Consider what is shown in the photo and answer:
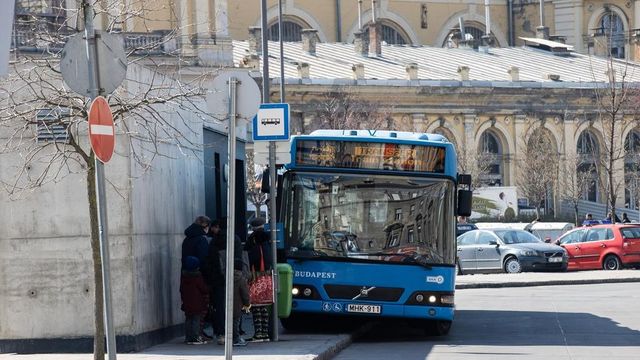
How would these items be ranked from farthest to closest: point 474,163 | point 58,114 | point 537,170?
1. point 537,170
2. point 474,163
3. point 58,114

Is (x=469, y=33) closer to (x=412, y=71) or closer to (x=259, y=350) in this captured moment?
(x=412, y=71)

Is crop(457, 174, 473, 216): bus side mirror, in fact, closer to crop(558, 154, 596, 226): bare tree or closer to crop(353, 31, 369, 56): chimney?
crop(558, 154, 596, 226): bare tree

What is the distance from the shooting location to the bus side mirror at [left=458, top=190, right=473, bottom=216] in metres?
24.7

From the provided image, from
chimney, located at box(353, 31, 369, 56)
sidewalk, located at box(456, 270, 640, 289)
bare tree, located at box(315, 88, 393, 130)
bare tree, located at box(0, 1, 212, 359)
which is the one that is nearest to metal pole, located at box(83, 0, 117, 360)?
bare tree, located at box(0, 1, 212, 359)

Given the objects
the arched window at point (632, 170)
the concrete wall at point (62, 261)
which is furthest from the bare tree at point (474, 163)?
the concrete wall at point (62, 261)

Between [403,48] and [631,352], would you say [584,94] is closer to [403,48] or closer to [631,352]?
[403,48]

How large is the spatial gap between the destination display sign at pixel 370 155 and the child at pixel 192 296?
10.7 feet

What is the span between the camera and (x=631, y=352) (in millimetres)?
21797

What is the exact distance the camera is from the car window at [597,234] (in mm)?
49281

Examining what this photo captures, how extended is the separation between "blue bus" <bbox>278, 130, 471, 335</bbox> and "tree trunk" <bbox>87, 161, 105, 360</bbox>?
783 cm

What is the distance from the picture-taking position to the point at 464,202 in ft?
81.3

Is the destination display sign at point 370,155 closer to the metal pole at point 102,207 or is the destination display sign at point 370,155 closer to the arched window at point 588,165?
the metal pole at point 102,207

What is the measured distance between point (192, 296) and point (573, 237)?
98.3 feet

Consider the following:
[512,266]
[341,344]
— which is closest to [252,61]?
[512,266]
